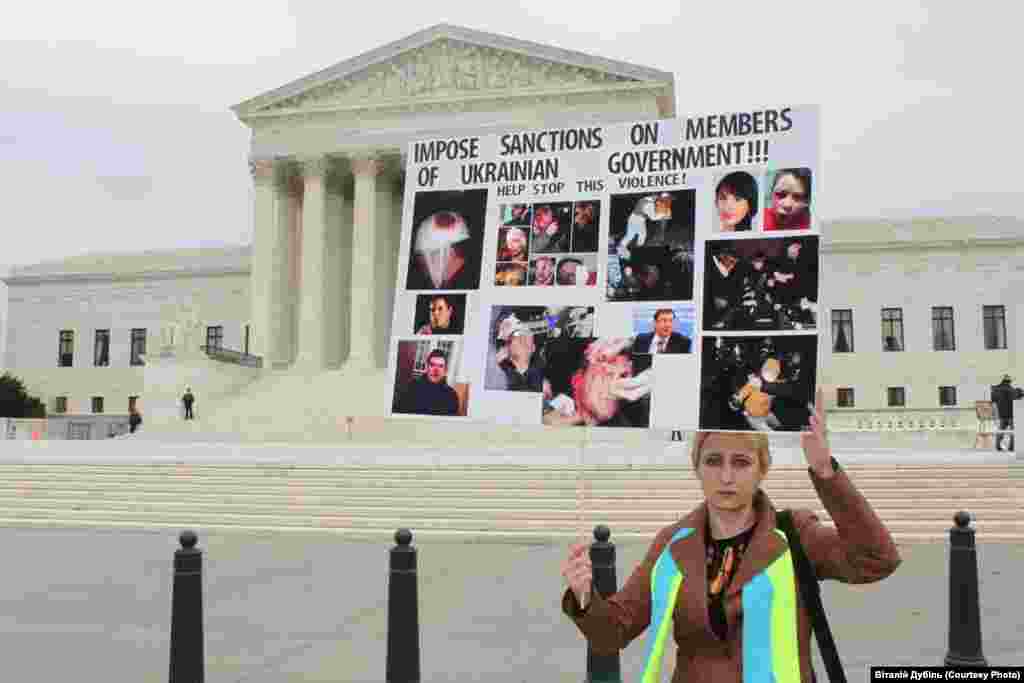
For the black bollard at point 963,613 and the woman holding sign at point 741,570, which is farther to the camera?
the black bollard at point 963,613

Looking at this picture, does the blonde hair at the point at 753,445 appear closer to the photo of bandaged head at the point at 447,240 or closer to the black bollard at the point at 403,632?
the photo of bandaged head at the point at 447,240

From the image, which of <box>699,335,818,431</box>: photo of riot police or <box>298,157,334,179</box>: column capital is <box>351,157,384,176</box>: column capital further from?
<box>699,335,818,431</box>: photo of riot police

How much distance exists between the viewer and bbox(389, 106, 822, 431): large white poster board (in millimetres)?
4305

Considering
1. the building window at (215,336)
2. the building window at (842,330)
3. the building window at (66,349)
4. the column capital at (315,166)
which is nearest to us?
the column capital at (315,166)

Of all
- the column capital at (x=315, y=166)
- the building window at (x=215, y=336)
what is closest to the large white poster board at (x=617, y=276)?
the column capital at (x=315, y=166)

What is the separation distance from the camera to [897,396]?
5372 cm

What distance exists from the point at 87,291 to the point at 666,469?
54542mm

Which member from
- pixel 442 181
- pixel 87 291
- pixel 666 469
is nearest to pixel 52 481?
pixel 666 469

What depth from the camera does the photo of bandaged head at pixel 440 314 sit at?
531 centimetres

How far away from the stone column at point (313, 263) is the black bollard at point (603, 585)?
41.2m

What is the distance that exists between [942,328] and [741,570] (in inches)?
2182

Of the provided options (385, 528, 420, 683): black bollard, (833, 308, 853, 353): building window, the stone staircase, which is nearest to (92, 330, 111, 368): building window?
(833, 308, 853, 353): building window

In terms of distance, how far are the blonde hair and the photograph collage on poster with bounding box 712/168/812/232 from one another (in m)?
1.41

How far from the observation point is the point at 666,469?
19094mm
